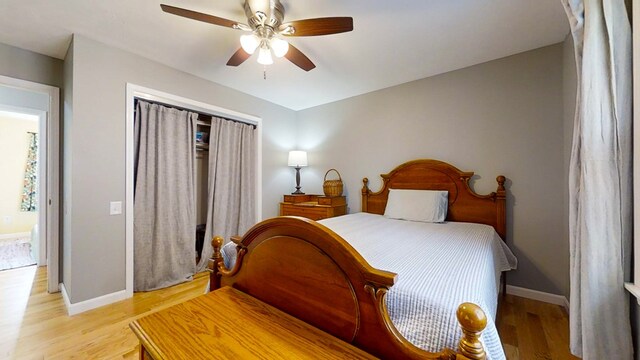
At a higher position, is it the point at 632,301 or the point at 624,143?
the point at 624,143

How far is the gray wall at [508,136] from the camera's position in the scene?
2.15 meters

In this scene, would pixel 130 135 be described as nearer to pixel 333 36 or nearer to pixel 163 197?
pixel 163 197

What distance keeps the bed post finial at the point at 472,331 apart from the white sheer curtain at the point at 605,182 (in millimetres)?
583

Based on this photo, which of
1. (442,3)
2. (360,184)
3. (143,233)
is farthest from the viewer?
(360,184)

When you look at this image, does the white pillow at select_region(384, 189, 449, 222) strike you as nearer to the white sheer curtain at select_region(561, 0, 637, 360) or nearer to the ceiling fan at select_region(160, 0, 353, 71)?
the white sheer curtain at select_region(561, 0, 637, 360)

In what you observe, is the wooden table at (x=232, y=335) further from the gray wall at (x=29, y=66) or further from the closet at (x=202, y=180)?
the gray wall at (x=29, y=66)

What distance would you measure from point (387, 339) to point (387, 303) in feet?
0.43

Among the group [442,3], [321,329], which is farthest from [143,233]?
[442,3]

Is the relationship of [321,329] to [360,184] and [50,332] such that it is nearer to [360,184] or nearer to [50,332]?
[50,332]

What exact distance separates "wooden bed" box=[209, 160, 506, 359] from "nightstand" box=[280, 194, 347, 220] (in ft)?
5.92

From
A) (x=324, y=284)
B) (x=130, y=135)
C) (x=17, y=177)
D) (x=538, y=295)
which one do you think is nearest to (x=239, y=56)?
(x=130, y=135)

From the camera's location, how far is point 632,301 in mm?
828

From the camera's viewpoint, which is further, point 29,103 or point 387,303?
point 29,103

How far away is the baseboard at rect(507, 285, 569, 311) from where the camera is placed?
6.85ft
